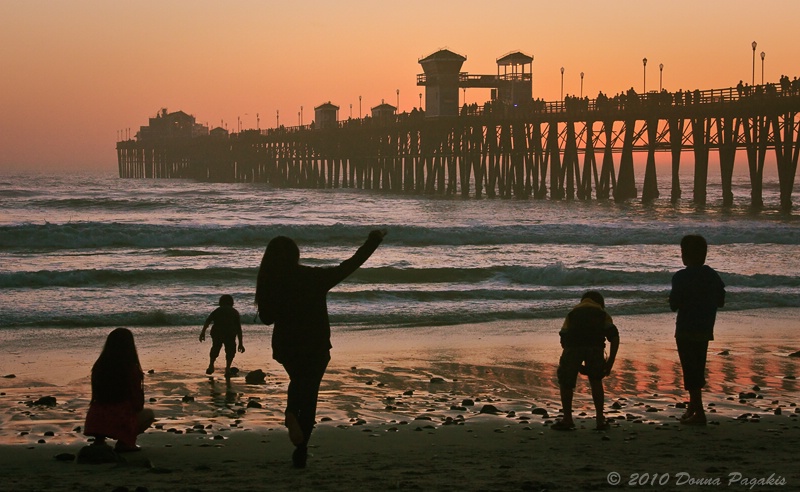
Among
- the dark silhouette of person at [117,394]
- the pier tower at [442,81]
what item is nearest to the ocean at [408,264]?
the dark silhouette of person at [117,394]

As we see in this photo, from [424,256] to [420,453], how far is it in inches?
816

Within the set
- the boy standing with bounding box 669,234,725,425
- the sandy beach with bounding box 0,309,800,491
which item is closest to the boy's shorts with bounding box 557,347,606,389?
the sandy beach with bounding box 0,309,800,491

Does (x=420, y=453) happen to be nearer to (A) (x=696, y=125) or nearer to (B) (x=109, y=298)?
(B) (x=109, y=298)

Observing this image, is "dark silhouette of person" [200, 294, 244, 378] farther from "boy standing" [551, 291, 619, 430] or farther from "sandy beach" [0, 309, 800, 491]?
"boy standing" [551, 291, 619, 430]

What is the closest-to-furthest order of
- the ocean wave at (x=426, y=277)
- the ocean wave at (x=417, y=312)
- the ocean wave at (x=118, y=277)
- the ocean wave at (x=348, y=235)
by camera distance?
the ocean wave at (x=417, y=312), the ocean wave at (x=118, y=277), the ocean wave at (x=426, y=277), the ocean wave at (x=348, y=235)

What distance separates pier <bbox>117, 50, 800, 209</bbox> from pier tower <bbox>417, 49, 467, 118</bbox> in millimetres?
63

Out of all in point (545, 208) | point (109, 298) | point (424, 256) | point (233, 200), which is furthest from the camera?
point (233, 200)

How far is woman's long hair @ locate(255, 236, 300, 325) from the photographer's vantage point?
20.0 feet

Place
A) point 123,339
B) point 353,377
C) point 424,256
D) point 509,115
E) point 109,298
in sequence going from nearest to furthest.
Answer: point 123,339
point 353,377
point 109,298
point 424,256
point 509,115

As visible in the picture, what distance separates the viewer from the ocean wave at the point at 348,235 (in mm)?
29984

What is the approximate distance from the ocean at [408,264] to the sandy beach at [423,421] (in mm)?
3233

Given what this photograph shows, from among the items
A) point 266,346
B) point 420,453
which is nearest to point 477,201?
point 266,346

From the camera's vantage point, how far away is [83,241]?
29.9 m

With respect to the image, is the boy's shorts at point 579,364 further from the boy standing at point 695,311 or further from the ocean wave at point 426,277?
the ocean wave at point 426,277
